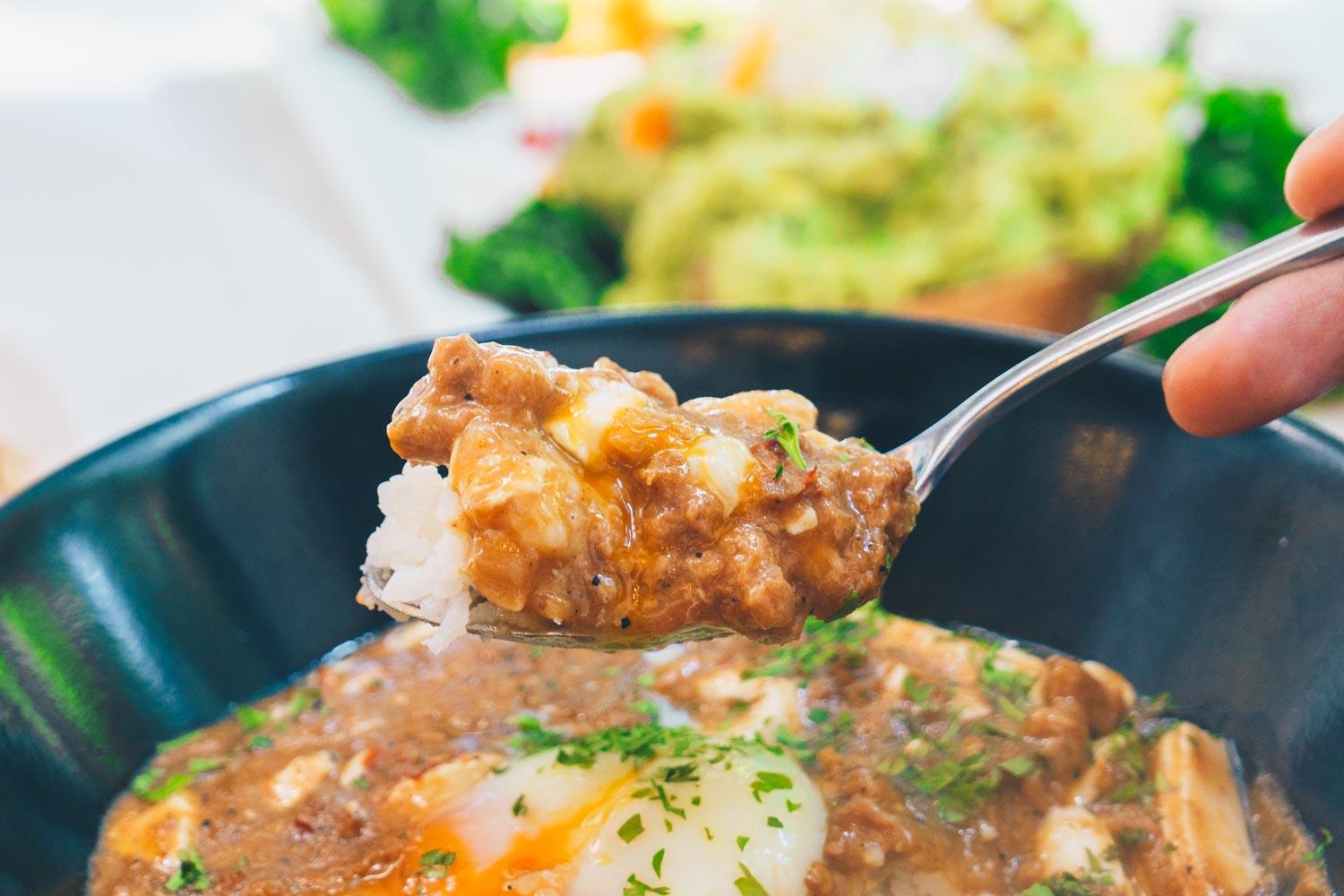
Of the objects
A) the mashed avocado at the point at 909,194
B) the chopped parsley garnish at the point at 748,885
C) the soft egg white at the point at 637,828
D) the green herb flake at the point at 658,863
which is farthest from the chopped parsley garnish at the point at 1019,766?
the mashed avocado at the point at 909,194

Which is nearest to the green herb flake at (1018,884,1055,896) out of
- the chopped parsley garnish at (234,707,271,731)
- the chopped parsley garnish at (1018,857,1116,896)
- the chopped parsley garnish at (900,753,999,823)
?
the chopped parsley garnish at (1018,857,1116,896)

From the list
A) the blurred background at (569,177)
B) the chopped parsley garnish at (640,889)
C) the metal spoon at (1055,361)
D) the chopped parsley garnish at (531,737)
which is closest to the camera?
the metal spoon at (1055,361)

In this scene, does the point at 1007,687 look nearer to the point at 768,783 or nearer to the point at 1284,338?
the point at 768,783

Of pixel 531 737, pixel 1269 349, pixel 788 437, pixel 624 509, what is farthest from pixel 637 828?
pixel 1269 349

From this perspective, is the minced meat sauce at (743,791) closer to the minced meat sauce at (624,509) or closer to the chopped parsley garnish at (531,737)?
the chopped parsley garnish at (531,737)

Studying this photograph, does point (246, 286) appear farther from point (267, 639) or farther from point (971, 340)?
point (971, 340)

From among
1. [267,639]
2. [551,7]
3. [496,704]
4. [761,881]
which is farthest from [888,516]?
[551,7]
